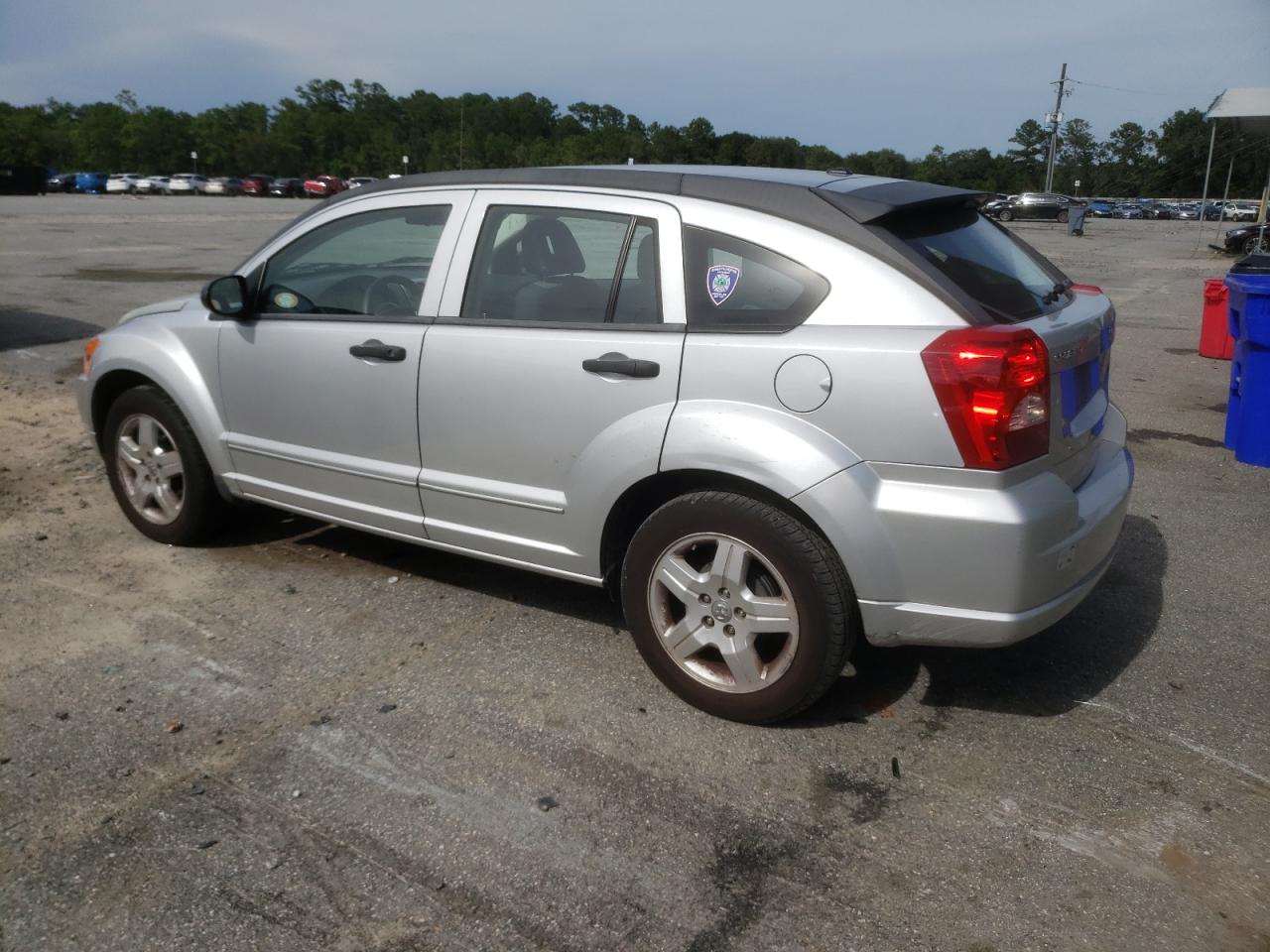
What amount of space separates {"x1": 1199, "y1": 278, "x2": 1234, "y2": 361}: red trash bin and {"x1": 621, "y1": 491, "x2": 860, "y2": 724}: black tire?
951 cm

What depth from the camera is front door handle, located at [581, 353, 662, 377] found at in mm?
3506

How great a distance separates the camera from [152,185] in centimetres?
8431

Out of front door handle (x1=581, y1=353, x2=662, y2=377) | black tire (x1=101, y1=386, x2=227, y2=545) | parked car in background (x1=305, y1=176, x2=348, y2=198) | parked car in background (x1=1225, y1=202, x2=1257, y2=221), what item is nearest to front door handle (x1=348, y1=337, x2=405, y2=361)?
front door handle (x1=581, y1=353, x2=662, y2=377)

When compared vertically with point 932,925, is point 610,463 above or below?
above

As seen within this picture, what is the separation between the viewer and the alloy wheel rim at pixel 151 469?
5.02m

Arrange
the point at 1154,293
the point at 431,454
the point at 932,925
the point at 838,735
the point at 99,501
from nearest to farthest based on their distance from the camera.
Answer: the point at 932,925, the point at 838,735, the point at 431,454, the point at 99,501, the point at 1154,293

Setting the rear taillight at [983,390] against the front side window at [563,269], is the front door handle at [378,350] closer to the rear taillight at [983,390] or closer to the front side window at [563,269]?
the front side window at [563,269]

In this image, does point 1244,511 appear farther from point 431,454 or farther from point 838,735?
point 431,454

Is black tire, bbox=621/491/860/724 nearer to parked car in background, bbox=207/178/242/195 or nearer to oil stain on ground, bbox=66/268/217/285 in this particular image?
oil stain on ground, bbox=66/268/217/285

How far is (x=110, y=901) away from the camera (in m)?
2.69

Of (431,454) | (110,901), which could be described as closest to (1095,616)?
(431,454)

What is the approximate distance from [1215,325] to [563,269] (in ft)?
31.6

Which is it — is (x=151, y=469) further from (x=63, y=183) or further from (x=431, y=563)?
(x=63, y=183)

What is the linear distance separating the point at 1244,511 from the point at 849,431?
12.8ft
